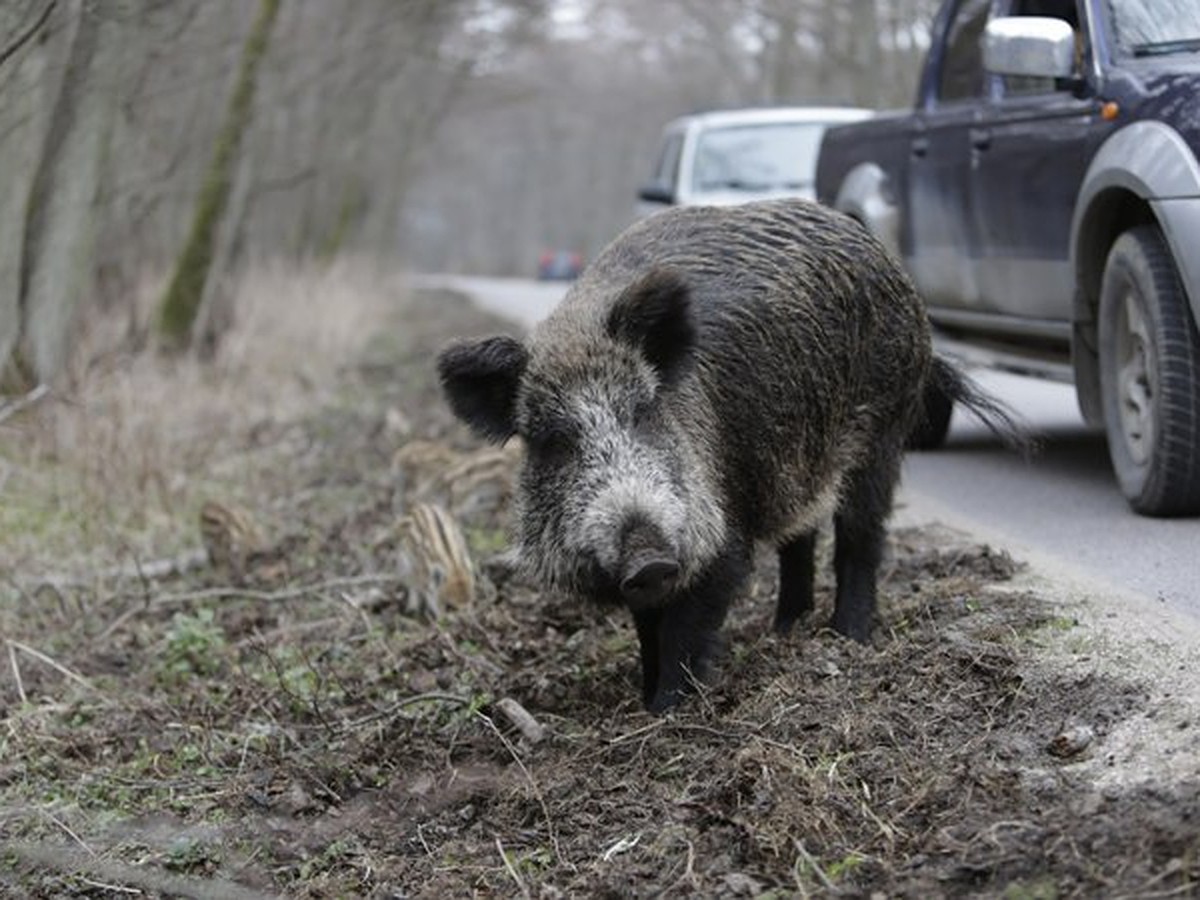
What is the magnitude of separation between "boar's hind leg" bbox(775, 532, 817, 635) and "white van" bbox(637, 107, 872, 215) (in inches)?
368

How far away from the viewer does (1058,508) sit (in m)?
8.10

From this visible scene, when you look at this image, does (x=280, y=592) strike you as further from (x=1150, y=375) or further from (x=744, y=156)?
(x=744, y=156)

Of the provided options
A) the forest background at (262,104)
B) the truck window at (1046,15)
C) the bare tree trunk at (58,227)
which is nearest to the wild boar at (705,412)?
the forest background at (262,104)

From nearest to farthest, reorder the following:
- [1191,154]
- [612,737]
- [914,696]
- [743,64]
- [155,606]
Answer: [914,696], [612,737], [1191,154], [155,606], [743,64]

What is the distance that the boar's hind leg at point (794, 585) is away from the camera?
6309mm

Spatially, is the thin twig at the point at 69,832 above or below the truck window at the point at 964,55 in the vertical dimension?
below

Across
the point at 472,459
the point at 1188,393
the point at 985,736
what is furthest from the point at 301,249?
the point at 985,736

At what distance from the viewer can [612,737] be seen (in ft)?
17.0

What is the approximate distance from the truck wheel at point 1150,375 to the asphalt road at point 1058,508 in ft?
0.54

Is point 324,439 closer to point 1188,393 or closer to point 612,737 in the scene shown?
point 1188,393

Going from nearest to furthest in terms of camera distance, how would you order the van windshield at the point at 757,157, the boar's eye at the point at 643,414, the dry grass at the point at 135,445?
the boar's eye at the point at 643,414
the dry grass at the point at 135,445
the van windshield at the point at 757,157

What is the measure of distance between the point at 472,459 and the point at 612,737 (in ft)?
13.8

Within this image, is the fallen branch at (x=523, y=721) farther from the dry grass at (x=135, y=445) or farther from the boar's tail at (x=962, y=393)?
the dry grass at (x=135, y=445)

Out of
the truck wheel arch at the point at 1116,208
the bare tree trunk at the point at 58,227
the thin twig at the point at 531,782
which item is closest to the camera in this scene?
the thin twig at the point at 531,782
